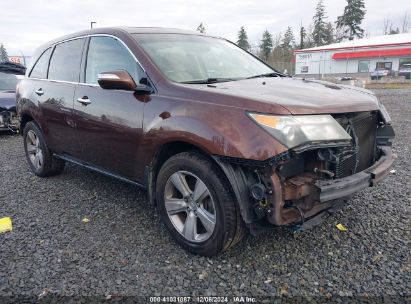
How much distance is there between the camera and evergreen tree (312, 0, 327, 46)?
6712cm

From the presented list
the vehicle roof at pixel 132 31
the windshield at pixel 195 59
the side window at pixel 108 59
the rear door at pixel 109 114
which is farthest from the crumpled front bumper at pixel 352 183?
the vehicle roof at pixel 132 31

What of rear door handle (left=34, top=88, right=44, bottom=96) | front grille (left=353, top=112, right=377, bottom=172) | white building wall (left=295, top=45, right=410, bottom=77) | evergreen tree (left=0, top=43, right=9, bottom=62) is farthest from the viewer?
evergreen tree (left=0, top=43, right=9, bottom=62)

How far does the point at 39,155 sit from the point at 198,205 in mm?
3085

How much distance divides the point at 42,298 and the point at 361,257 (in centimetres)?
232

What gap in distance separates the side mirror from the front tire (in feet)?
2.23

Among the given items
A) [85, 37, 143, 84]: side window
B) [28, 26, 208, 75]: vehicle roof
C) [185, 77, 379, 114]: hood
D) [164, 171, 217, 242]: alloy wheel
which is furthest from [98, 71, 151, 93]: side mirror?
[164, 171, 217, 242]: alloy wheel

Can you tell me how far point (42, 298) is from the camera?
7.93 ft

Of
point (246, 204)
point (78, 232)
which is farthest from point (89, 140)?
point (246, 204)

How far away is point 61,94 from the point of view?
408cm

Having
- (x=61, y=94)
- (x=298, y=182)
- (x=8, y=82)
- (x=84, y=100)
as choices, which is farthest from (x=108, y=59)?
(x=8, y=82)

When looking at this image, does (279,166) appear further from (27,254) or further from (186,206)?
(27,254)

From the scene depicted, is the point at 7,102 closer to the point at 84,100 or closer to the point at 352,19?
the point at 84,100

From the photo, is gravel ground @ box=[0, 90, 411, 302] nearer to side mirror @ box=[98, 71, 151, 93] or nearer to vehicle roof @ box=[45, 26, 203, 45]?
side mirror @ box=[98, 71, 151, 93]

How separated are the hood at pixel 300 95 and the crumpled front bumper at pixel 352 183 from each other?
1.56 ft
